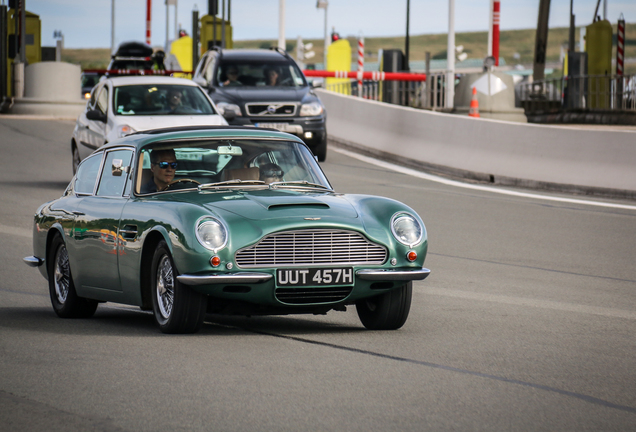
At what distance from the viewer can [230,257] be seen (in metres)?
6.84

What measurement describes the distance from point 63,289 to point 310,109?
12.7 metres

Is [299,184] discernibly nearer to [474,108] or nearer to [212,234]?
[212,234]

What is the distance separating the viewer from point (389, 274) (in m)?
7.10

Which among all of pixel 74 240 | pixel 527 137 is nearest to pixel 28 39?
pixel 527 137

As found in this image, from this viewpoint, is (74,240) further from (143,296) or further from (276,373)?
(276,373)

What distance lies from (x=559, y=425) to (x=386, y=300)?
8.76 feet

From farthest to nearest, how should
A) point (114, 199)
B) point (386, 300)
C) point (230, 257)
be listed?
point (114, 199), point (386, 300), point (230, 257)

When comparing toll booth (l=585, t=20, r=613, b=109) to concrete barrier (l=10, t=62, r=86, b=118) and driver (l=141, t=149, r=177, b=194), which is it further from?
driver (l=141, t=149, r=177, b=194)

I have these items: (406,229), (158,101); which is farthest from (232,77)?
(406,229)

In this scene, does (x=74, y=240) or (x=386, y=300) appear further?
(x=74, y=240)

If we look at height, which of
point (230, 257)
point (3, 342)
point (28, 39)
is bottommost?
point (3, 342)

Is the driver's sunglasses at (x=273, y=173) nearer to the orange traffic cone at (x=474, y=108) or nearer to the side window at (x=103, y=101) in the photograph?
the side window at (x=103, y=101)

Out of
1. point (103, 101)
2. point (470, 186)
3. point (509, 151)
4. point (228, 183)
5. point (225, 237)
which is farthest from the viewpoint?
point (509, 151)

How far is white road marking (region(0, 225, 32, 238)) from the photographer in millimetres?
12953
